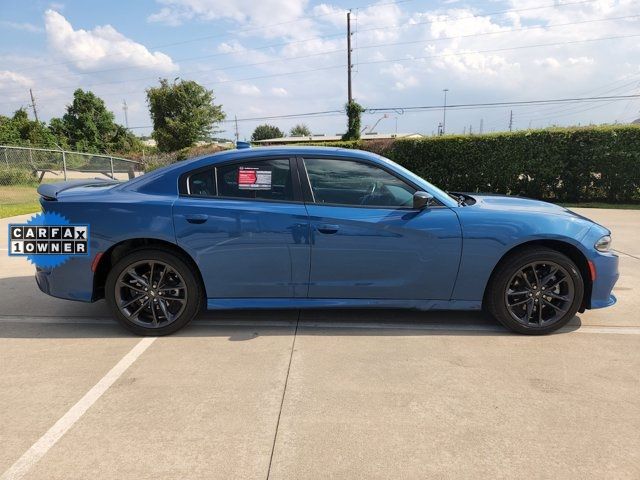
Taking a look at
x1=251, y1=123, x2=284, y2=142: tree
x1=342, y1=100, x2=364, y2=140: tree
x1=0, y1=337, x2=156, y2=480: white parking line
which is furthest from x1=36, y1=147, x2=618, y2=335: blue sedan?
x1=251, y1=123, x2=284, y2=142: tree

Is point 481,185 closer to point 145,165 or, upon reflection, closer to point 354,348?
point 354,348

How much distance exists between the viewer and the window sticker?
3785 millimetres

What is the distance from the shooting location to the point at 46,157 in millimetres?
20375

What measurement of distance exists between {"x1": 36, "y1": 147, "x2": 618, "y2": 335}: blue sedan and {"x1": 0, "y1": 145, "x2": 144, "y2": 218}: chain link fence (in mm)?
9186

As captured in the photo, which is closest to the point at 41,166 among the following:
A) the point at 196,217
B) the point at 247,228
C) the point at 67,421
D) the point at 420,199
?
the point at 196,217

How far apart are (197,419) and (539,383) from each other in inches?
87.3

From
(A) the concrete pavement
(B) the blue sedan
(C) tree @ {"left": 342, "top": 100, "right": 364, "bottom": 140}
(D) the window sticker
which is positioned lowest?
(A) the concrete pavement

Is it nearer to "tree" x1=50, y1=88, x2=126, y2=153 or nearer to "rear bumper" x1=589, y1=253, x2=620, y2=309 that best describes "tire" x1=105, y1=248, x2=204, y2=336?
"rear bumper" x1=589, y1=253, x2=620, y2=309

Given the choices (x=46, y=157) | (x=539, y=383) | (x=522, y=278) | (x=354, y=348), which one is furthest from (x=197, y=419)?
(x=46, y=157)

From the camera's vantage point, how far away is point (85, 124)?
48.0 meters

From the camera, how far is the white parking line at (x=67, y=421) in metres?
2.23

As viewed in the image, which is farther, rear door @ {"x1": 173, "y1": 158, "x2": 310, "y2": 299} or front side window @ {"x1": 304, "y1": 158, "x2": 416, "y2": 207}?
front side window @ {"x1": 304, "y1": 158, "x2": 416, "y2": 207}

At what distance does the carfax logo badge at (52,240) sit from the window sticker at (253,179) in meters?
1.30

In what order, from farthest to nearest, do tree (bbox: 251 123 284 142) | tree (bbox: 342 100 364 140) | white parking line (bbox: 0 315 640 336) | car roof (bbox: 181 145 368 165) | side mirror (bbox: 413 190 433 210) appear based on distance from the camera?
tree (bbox: 251 123 284 142) → tree (bbox: 342 100 364 140) → white parking line (bbox: 0 315 640 336) → car roof (bbox: 181 145 368 165) → side mirror (bbox: 413 190 433 210)
